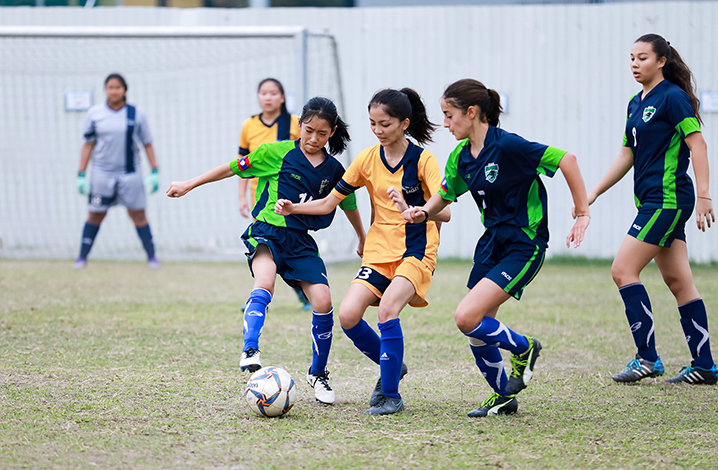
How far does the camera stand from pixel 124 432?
10.2 ft

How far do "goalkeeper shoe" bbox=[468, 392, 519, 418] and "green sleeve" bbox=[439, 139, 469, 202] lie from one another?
3.21ft

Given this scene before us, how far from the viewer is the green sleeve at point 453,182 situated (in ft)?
Result: 11.8

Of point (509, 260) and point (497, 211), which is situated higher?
point (497, 211)

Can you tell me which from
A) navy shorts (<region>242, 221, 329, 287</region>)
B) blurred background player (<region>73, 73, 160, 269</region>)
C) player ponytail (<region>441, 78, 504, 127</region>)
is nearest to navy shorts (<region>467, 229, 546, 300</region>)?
player ponytail (<region>441, 78, 504, 127</region>)

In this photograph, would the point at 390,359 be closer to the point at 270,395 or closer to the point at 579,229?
the point at 270,395

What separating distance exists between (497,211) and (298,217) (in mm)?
1117

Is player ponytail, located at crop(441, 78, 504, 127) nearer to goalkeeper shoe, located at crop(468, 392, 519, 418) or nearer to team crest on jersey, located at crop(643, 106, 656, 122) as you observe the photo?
team crest on jersey, located at crop(643, 106, 656, 122)

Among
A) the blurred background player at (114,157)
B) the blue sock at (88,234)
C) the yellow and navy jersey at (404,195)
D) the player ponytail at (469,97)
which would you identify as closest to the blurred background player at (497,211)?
the player ponytail at (469,97)

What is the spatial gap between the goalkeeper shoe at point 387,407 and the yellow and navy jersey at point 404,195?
683 millimetres

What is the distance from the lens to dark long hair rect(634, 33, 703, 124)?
423 centimetres

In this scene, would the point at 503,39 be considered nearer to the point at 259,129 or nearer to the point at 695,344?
the point at 259,129

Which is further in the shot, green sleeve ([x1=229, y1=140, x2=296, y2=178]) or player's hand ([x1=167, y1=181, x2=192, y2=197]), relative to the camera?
green sleeve ([x1=229, y1=140, x2=296, y2=178])

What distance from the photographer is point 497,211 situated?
354 centimetres

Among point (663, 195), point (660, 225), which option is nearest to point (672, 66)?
point (663, 195)
